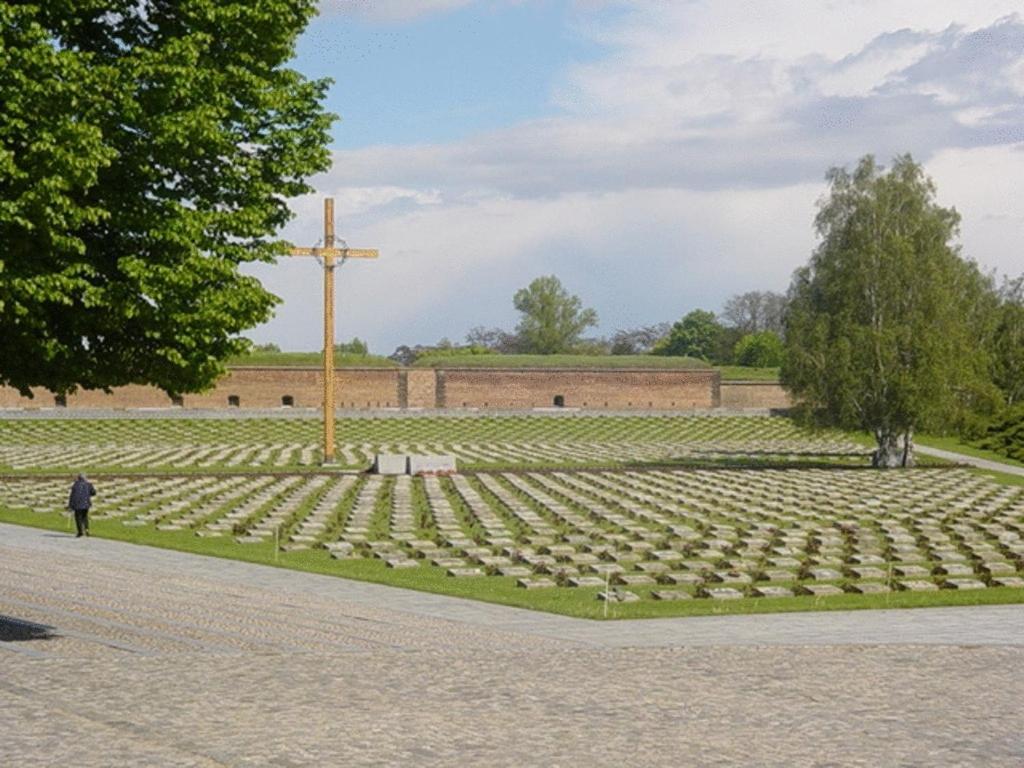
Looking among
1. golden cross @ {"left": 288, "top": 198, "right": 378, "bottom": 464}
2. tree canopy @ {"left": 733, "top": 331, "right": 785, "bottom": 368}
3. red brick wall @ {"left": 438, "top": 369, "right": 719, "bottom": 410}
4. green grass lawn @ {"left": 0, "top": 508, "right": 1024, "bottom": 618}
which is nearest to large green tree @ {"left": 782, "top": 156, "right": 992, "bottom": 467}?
golden cross @ {"left": 288, "top": 198, "right": 378, "bottom": 464}

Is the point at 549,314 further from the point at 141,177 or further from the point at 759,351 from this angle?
the point at 141,177

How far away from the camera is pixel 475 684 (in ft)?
40.0

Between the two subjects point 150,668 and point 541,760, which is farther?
point 150,668

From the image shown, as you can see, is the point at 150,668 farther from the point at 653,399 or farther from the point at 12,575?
the point at 653,399

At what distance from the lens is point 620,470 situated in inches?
1754

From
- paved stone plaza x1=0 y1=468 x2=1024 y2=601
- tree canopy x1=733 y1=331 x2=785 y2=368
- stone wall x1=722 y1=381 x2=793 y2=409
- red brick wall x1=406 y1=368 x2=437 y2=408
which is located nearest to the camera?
paved stone plaza x1=0 y1=468 x2=1024 y2=601

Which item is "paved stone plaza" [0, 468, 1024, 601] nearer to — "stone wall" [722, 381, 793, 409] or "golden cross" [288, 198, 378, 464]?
"golden cross" [288, 198, 378, 464]

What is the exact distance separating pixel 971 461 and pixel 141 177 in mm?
44050

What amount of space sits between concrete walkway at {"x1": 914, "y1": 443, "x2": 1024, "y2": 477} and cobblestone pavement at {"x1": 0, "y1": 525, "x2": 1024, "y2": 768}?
32573mm

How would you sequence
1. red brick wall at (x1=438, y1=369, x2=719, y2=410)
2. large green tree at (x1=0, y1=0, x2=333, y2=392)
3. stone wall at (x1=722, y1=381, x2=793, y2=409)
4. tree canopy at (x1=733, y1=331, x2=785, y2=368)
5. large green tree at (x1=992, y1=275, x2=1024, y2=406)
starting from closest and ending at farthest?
large green tree at (x1=0, y1=0, x2=333, y2=392)
large green tree at (x1=992, y1=275, x2=1024, y2=406)
red brick wall at (x1=438, y1=369, x2=719, y2=410)
stone wall at (x1=722, y1=381, x2=793, y2=409)
tree canopy at (x1=733, y1=331, x2=785, y2=368)

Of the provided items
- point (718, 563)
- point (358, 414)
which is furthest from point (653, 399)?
point (718, 563)

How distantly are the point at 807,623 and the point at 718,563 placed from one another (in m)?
5.69

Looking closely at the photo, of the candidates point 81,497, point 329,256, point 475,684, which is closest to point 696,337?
point 329,256

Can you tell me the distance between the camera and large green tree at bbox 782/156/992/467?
45.9m
